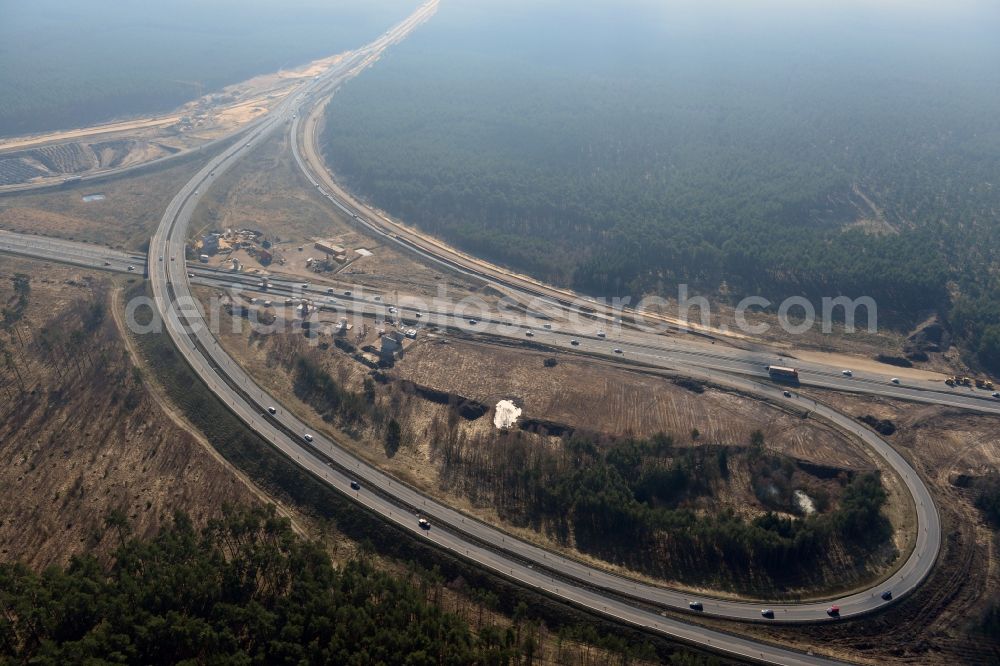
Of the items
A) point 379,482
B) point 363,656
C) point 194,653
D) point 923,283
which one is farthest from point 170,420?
point 923,283

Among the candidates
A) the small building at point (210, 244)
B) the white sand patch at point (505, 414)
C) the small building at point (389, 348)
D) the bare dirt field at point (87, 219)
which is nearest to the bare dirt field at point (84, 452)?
the small building at point (389, 348)

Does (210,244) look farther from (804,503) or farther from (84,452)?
(804,503)

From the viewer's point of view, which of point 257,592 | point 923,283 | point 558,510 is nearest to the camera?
point 257,592

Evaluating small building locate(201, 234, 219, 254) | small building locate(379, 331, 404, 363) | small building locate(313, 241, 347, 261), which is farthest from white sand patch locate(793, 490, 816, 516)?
small building locate(201, 234, 219, 254)

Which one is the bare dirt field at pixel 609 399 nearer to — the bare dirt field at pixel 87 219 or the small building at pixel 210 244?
the small building at pixel 210 244

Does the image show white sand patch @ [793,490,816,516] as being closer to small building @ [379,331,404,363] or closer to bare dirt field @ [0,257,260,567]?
small building @ [379,331,404,363]

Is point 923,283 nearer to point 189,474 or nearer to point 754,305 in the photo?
point 754,305
